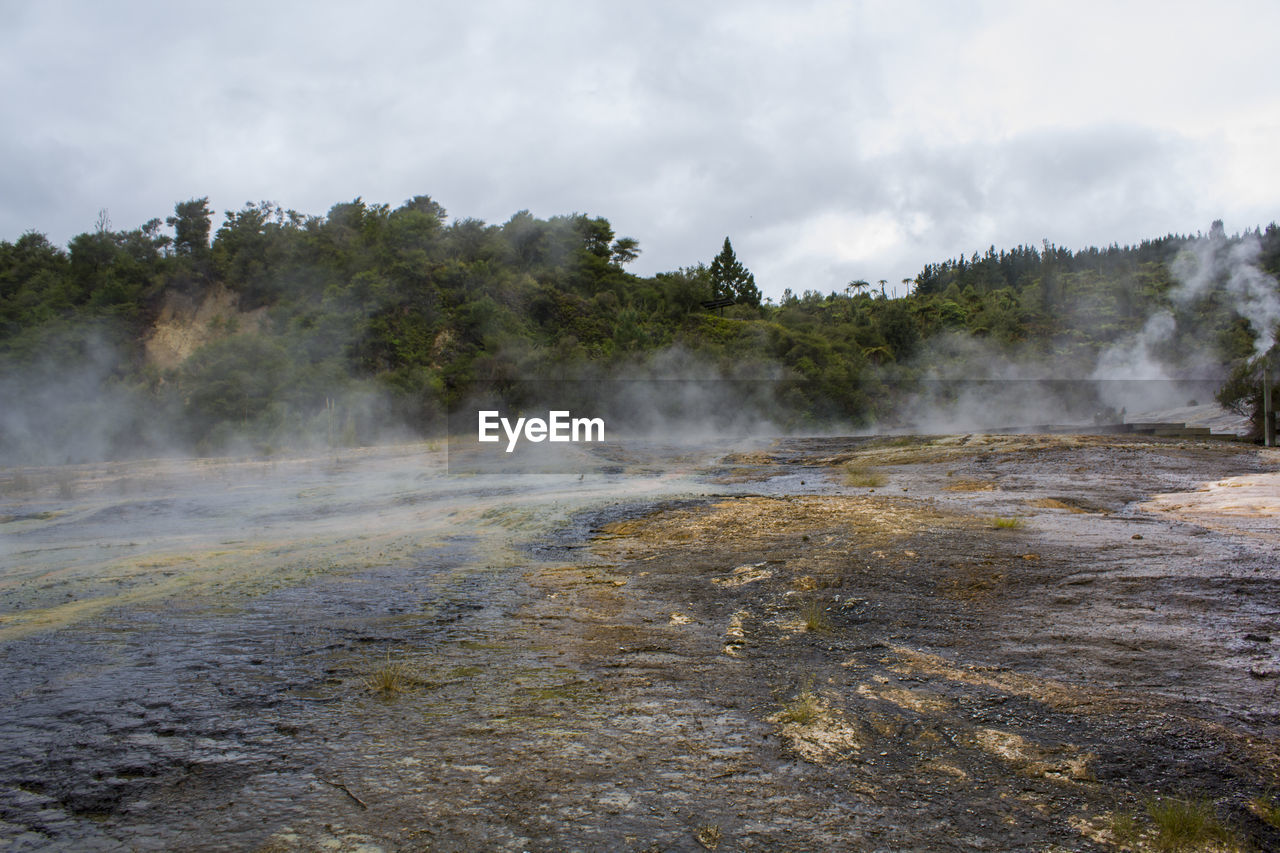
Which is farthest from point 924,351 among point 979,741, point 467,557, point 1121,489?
point 979,741

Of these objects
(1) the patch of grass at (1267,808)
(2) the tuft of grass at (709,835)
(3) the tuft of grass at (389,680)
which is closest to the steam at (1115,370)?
(3) the tuft of grass at (389,680)

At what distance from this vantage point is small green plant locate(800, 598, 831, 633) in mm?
5188

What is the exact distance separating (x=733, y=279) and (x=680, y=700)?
5748 centimetres

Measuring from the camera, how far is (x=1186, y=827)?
101 inches

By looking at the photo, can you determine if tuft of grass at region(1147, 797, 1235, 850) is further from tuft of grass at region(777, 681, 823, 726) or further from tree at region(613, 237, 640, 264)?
tree at region(613, 237, 640, 264)

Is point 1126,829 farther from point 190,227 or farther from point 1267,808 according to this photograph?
point 190,227

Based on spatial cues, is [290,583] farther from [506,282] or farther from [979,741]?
[506,282]

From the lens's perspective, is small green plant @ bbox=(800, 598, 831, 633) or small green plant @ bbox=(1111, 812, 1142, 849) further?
small green plant @ bbox=(800, 598, 831, 633)

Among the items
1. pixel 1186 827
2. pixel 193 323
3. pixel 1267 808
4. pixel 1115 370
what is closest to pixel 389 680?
pixel 1186 827

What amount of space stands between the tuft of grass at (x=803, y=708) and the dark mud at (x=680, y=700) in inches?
0.8

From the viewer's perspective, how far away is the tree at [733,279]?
59.0 metres

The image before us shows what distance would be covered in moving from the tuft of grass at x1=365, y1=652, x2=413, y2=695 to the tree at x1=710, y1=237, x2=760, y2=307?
55.7 m

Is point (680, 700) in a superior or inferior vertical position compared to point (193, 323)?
inferior

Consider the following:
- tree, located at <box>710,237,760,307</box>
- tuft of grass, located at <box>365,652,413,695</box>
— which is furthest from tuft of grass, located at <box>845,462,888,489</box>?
tree, located at <box>710,237,760,307</box>
